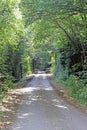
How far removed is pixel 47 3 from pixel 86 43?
14.0 metres

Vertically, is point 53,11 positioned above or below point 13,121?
above

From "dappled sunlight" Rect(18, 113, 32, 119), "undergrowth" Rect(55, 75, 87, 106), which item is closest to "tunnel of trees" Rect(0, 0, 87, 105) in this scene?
"undergrowth" Rect(55, 75, 87, 106)

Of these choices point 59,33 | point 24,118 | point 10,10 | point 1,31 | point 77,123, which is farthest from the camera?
point 59,33

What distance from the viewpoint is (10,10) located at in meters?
18.7

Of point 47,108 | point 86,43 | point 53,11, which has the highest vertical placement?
point 53,11

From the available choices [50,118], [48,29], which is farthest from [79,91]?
[50,118]

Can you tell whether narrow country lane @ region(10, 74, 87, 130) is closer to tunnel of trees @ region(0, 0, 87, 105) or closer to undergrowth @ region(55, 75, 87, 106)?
undergrowth @ region(55, 75, 87, 106)

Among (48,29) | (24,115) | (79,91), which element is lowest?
(79,91)

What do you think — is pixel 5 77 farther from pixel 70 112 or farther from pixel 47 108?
pixel 70 112

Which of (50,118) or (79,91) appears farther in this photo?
(79,91)

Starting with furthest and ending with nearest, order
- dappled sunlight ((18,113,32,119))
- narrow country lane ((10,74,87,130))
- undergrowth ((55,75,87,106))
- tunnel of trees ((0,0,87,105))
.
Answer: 1. undergrowth ((55,75,87,106))
2. tunnel of trees ((0,0,87,105))
3. dappled sunlight ((18,113,32,119))
4. narrow country lane ((10,74,87,130))

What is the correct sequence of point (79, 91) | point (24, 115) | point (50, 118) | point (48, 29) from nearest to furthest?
point (50, 118)
point (24, 115)
point (79, 91)
point (48, 29)

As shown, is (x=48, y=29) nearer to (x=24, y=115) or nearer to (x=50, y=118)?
(x=24, y=115)

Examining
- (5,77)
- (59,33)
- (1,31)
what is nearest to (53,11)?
(1,31)
